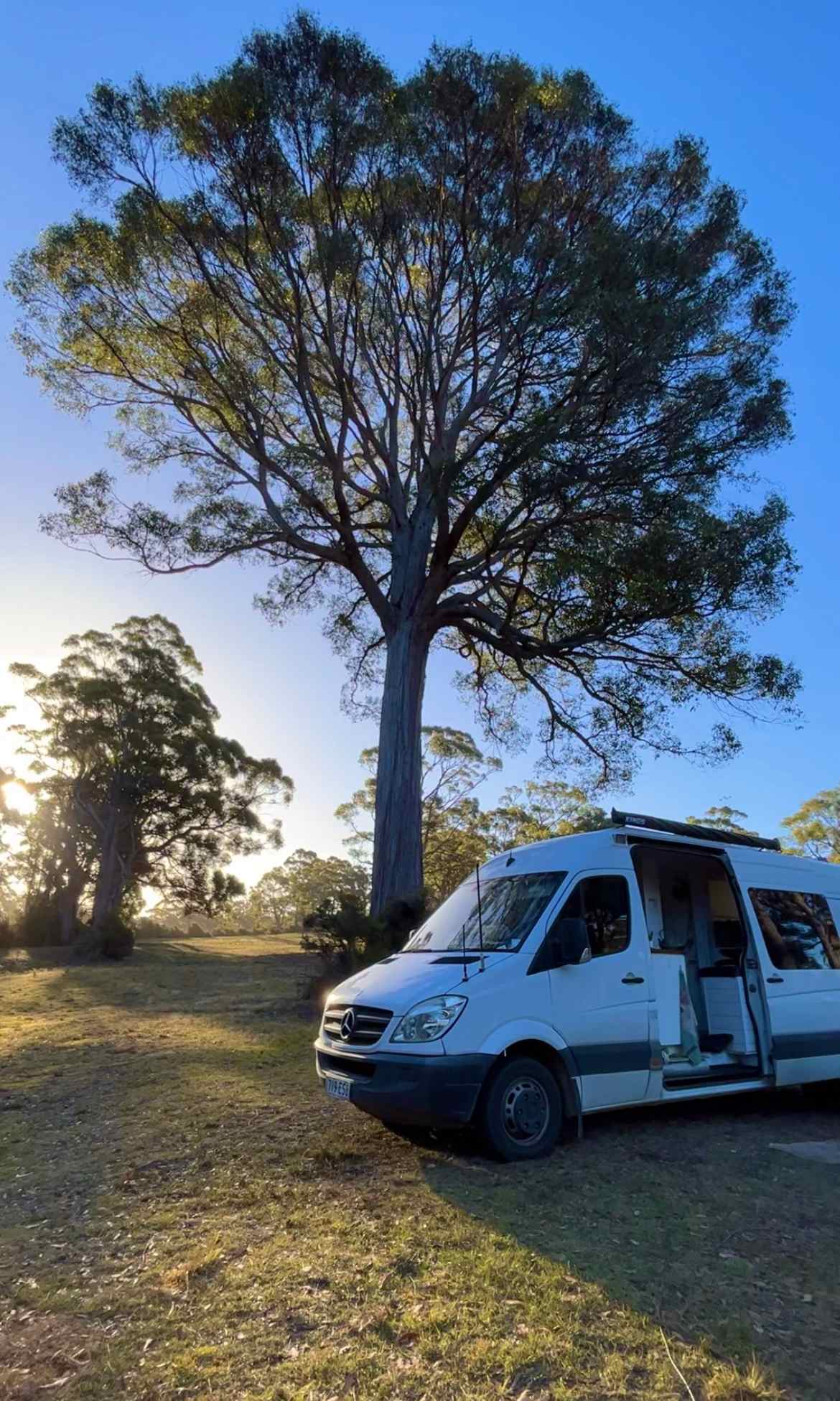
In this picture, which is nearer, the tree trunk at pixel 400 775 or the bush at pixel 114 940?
the tree trunk at pixel 400 775

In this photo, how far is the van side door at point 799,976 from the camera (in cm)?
753

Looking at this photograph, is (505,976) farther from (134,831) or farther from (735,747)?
(134,831)

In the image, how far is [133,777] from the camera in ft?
110

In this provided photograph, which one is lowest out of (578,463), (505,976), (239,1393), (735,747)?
(239,1393)

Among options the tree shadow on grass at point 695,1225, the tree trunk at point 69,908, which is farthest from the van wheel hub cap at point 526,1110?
the tree trunk at point 69,908

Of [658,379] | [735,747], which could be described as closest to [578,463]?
[658,379]

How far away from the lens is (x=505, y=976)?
19.3 feet

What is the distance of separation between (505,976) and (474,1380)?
9.41 ft

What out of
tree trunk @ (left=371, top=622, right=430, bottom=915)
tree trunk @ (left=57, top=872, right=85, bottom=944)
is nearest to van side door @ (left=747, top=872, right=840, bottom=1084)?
tree trunk @ (left=371, top=622, right=430, bottom=915)

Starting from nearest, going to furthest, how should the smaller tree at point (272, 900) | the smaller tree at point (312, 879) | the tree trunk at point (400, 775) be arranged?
the tree trunk at point (400, 775)
the smaller tree at point (312, 879)
the smaller tree at point (272, 900)

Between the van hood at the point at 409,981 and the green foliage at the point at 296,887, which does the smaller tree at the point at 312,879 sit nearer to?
the green foliage at the point at 296,887

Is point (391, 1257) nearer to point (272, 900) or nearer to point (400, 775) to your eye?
point (400, 775)

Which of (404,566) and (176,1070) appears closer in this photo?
(176,1070)

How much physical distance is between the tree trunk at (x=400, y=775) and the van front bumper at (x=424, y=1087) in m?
8.55
